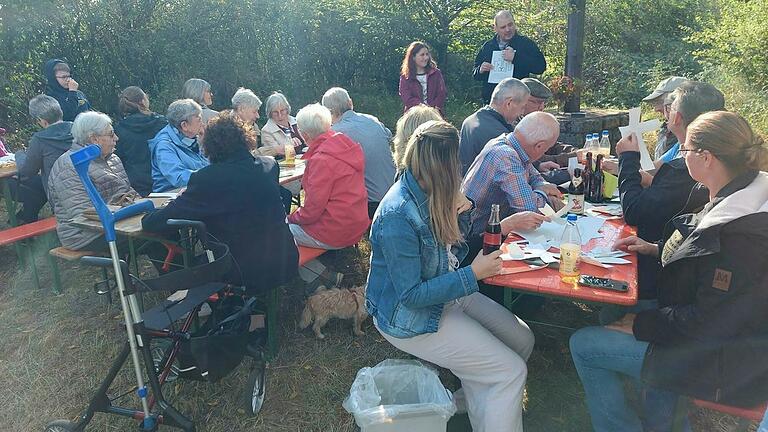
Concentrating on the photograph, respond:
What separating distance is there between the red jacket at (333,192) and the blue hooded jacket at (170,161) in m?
0.95

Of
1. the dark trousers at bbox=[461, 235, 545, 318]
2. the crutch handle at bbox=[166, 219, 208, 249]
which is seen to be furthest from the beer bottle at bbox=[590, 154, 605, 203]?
the crutch handle at bbox=[166, 219, 208, 249]

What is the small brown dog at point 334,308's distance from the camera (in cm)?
365

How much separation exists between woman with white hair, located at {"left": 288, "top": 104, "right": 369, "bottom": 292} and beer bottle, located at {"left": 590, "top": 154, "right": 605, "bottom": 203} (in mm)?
1512

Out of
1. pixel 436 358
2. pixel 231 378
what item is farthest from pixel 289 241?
pixel 436 358

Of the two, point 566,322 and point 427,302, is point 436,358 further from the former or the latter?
point 566,322

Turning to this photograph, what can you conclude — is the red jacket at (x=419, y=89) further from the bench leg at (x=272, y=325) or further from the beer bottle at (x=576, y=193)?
the bench leg at (x=272, y=325)

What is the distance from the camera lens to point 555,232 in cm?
292

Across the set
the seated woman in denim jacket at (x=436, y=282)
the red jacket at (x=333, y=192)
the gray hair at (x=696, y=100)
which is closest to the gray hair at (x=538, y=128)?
the gray hair at (x=696, y=100)

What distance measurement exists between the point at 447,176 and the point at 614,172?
6.64ft

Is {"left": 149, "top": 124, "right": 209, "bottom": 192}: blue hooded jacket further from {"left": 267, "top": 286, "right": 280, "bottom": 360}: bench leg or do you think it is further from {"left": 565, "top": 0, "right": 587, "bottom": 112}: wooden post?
{"left": 565, "top": 0, "right": 587, "bottom": 112}: wooden post

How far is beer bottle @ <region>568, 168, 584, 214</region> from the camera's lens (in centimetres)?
334

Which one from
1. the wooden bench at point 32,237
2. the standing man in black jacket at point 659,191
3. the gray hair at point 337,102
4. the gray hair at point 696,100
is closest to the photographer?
the standing man in black jacket at point 659,191

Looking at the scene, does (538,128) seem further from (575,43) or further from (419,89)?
(575,43)

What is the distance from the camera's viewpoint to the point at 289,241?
332 centimetres
